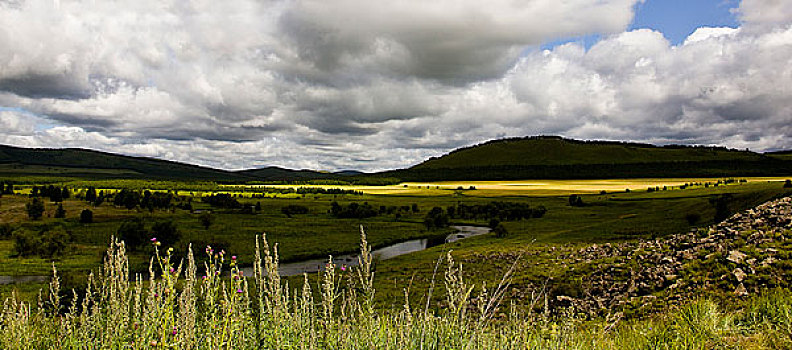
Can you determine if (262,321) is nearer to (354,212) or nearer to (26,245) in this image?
(26,245)

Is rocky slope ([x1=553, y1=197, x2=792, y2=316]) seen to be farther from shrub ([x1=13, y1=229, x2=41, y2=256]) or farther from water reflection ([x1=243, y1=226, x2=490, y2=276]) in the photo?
shrub ([x1=13, y1=229, x2=41, y2=256])

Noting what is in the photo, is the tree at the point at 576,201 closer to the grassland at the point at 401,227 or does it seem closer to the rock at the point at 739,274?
the grassland at the point at 401,227

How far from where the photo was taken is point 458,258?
46750mm

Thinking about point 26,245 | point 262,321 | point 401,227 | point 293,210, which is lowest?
point 401,227

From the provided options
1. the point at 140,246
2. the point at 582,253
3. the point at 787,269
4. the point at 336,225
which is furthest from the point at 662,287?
the point at 336,225

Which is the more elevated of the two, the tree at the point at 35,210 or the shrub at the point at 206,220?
the tree at the point at 35,210

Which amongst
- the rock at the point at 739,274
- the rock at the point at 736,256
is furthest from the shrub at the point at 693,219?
the rock at the point at 739,274

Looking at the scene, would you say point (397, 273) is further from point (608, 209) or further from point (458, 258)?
point (608, 209)

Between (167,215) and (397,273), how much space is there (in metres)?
94.6

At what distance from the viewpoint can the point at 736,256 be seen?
1800 centimetres

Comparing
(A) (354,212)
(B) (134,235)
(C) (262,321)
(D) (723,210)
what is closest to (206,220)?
(B) (134,235)

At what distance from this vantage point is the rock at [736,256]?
17.6m

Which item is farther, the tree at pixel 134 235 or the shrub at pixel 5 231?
the shrub at pixel 5 231

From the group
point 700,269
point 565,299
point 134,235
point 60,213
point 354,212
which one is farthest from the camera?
point 354,212
